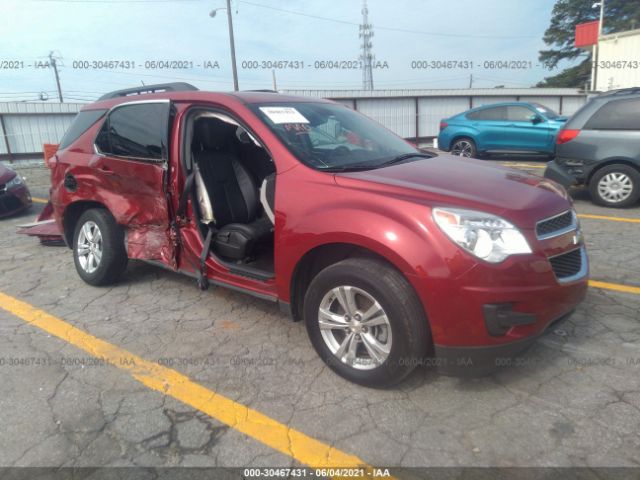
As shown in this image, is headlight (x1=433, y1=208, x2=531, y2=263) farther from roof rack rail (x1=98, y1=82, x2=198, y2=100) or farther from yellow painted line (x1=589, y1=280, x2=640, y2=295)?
roof rack rail (x1=98, y1=82, x2=198, y2=100)

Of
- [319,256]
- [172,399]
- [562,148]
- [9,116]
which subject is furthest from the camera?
[9,116]

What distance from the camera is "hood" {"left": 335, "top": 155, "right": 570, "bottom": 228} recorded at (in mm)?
2418

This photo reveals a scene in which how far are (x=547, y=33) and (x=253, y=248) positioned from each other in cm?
5560

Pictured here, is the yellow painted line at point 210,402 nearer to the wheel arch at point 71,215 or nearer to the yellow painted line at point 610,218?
the wheel arch at point 71,215

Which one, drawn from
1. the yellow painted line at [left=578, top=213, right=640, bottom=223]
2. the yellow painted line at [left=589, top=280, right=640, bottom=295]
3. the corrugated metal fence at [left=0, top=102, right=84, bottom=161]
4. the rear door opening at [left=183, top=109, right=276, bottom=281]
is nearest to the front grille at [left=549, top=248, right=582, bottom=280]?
the yellow painted line at [left=589, top=280, right=640, bottom=295]

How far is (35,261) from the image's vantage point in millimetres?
5332

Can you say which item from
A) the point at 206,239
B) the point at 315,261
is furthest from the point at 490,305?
the point at 206,239

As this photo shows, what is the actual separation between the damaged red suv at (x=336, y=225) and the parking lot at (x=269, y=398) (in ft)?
0.97

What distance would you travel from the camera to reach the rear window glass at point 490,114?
11.5m

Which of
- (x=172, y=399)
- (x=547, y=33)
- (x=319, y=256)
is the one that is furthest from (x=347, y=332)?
(x=547, y=33)

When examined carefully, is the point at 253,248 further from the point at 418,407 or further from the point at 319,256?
the point at 418,407

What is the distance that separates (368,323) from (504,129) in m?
10.3

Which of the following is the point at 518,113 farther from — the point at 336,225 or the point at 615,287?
the point at 336,225

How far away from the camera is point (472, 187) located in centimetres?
265
